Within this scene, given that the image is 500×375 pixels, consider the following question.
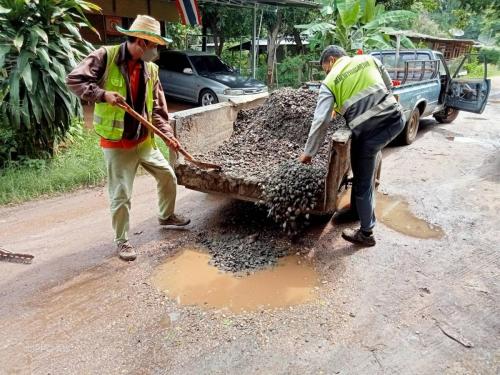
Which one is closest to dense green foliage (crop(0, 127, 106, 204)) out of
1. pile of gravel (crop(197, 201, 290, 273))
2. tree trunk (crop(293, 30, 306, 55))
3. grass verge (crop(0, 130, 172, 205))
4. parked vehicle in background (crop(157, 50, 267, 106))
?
grass verge (crop(0, 130, 172, 205))

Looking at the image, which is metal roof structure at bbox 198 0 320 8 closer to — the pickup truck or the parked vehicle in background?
the parked vehicle in background

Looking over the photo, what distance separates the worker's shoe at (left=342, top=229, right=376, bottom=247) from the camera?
12.9 feet

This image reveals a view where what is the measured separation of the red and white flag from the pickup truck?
5.14 meters

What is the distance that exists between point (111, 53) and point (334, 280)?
8.23ft

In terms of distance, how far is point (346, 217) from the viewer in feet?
14.9

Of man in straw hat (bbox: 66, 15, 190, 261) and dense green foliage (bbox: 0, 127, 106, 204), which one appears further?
dense green foliage (bbox: 0, 127, 106, 204)

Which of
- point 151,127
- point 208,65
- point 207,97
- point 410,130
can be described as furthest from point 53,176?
point 208,65

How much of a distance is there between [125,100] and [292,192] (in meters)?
1.54

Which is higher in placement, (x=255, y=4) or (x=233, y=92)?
(x=255, y=4)

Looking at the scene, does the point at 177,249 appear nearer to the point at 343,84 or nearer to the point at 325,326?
the point at 325,326

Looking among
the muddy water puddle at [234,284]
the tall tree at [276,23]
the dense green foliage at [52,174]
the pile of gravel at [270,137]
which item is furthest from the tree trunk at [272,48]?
the muddy water puddle at [234,284]

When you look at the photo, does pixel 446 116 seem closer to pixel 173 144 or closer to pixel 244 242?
pixel 244 242

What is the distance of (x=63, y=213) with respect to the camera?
15.4 feet

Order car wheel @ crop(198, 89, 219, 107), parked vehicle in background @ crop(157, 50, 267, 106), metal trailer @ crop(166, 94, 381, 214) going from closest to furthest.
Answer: metal trailer @ crop(166, 94, 381, 214) < parked vehicle in background @ crop(157, 50, 267, 106) < car wheel @ crop(198, 89, 219, 107)
